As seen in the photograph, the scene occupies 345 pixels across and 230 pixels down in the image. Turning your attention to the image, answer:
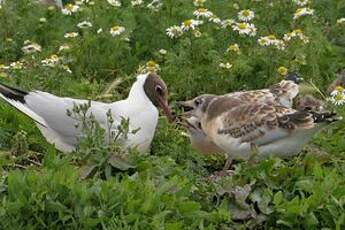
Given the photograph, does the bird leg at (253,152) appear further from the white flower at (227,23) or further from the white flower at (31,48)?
the white flower at (31,48)

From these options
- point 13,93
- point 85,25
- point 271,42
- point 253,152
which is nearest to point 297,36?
point 271,42

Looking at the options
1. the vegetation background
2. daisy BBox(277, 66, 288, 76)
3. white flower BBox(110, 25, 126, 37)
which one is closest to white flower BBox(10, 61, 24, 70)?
the vegetation background

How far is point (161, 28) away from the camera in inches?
399

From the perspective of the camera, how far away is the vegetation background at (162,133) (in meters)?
6.19

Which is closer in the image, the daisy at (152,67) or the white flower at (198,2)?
the daisy at (152,67)

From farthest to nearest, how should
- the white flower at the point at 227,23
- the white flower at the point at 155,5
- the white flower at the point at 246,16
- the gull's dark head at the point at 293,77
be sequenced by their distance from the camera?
the white flower at the point at 155,5
the white flower at the point at 246,16
the white flower at the point at 227,23
the gull's dark head at the point at 293,77

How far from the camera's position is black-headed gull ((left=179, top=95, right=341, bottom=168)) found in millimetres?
7492

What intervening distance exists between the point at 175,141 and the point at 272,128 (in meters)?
Answer: 0.90

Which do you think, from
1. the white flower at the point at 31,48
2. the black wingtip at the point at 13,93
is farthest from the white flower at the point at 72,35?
the black wingtip at the point at 13,93

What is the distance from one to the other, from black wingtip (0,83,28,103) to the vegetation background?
0.27 meters

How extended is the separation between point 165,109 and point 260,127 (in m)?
1.10

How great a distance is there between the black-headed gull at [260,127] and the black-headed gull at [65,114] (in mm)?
475

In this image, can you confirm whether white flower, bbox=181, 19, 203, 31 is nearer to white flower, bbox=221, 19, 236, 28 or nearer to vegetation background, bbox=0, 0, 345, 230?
vegetation background, bbox=0, 0, 345, 230

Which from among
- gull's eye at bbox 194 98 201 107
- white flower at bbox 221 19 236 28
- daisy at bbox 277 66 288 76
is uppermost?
gull's eye at bbox 194 98 201 107
